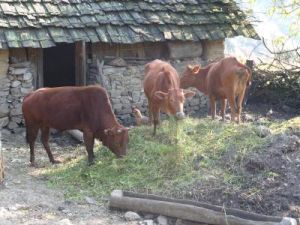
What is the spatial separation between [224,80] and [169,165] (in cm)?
358

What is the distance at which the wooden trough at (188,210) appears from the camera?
6.51 m

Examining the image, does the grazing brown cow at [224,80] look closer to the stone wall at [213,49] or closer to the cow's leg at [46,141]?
the stone wall at [213,49]

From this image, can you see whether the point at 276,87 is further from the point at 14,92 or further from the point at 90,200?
the point at 90,200

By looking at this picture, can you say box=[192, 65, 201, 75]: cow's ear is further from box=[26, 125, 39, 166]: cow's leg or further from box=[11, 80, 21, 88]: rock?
box=[26, 125, 39, 166]: cow's leg

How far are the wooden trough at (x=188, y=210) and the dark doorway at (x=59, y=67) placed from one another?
8885 millimetres

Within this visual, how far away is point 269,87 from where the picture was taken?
587 inches

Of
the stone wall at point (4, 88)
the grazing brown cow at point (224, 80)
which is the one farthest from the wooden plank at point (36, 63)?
the grazing brown cow at point (224, 80)

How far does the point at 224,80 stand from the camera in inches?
445

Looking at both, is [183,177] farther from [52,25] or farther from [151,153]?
[52,25]

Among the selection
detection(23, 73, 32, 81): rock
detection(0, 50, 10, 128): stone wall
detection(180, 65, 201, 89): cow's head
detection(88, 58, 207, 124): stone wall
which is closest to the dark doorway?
detection(88, 58, 207, 124): stone wall

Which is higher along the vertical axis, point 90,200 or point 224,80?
point 224,80

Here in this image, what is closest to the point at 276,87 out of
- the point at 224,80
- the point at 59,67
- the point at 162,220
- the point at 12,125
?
the point at 224,80

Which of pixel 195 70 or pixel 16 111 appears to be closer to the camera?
pixel 16 111

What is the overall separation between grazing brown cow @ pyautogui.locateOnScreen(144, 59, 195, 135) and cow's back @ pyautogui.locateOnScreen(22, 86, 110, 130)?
1.11 m
